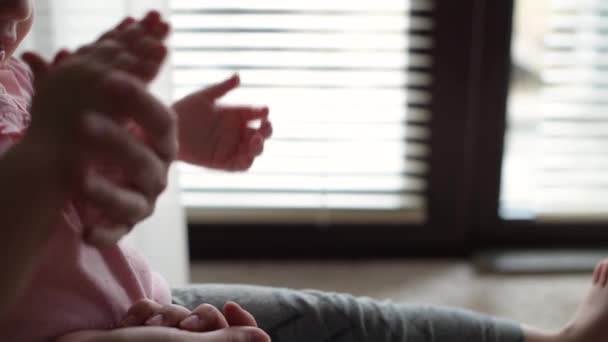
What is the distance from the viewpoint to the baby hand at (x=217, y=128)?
711mm

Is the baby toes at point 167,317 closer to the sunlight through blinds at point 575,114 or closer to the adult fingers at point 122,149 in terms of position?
the adult fingers at point 122,149

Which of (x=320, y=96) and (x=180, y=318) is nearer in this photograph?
(x=180, y=318)

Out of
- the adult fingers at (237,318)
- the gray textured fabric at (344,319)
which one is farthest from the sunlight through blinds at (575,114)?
the adult fingers at (237,318)

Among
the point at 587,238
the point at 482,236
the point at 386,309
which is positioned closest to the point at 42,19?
the point at 386,309

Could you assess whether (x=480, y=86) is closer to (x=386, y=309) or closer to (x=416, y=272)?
(x=416, y=272)

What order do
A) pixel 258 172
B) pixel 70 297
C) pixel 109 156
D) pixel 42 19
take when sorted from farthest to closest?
1. pixel 258 172
2. pixel 42 19
3. pixel 70 297
4. pixel 109 156

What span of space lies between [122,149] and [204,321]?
9.7 inches

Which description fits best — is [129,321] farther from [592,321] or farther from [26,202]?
[592,321]

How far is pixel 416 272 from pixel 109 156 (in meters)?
1.03

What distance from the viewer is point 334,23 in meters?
1.30

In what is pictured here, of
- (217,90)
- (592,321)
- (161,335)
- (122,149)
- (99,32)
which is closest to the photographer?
(122,149)

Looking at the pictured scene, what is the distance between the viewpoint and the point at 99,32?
39.8 inches

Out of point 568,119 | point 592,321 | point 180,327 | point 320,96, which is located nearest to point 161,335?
point 180,327

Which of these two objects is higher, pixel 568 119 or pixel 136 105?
pixel 136 105
